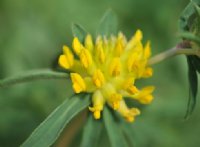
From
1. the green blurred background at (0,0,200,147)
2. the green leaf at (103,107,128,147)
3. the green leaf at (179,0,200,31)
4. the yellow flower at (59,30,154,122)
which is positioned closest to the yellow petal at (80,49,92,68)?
the yellow flower at (59,30,154,122)

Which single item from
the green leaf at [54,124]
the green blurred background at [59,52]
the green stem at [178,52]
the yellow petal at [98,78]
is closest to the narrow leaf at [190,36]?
the green stem at [178,52]

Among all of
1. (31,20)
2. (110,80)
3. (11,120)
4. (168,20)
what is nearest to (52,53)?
(31,20)

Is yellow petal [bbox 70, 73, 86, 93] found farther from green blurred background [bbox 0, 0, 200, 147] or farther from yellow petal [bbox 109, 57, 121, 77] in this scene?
green blurred background [bbox 0, 0, 200, 147]

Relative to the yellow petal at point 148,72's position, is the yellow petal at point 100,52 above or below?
above

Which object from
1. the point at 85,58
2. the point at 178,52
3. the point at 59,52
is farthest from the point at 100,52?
the point at 59,52

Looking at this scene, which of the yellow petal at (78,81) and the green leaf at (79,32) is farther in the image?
the green leaf at (79,32)

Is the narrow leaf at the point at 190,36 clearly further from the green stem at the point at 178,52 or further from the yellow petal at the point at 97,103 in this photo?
the yellow petal at the point at 97,103

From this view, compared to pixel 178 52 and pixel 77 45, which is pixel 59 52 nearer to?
pixel 77 45
